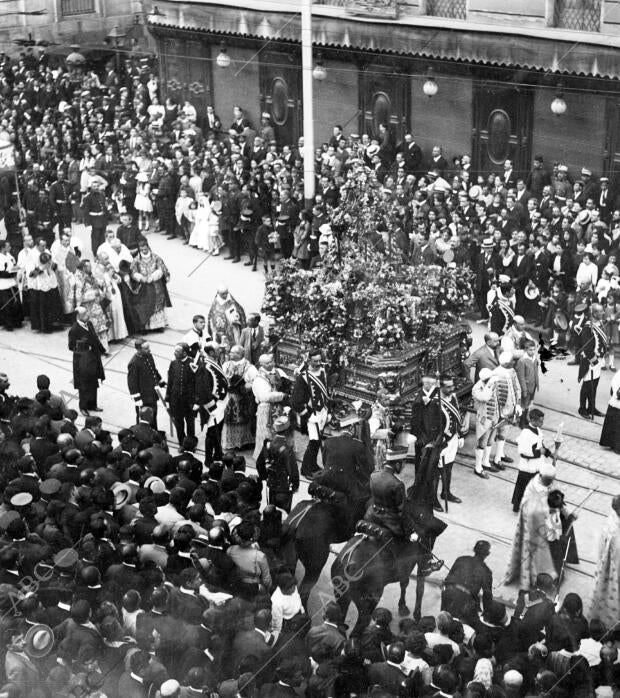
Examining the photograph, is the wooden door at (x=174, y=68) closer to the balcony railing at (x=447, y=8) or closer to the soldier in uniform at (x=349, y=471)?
the balcony railing at (x=447, y=8)

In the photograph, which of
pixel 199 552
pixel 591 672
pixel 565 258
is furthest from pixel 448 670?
pixel 565 258

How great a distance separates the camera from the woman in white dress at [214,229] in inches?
926

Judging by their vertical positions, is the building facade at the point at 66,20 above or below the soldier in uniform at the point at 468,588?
above

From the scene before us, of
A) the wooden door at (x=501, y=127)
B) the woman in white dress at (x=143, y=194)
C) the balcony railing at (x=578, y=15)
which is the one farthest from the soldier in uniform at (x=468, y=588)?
the woman in white dress at (x=143, y=194)

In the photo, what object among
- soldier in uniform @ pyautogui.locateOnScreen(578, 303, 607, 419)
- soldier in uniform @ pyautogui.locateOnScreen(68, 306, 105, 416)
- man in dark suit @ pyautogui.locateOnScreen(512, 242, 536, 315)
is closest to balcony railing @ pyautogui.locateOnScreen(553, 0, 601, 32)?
man in dark suit @ pyautogui.locateOnScreen(512, 242, 536, 315)

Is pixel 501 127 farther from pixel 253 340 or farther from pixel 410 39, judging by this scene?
pixel 253 340

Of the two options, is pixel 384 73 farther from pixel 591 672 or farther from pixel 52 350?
pixel 591 672

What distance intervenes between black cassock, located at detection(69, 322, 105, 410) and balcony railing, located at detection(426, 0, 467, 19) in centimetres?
1135

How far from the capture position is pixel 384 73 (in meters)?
26.5

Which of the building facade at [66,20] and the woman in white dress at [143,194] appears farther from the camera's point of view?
the building facade at [66,20]

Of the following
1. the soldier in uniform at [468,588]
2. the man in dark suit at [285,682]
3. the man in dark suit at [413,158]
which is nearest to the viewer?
the man in dark suit at [285,682]

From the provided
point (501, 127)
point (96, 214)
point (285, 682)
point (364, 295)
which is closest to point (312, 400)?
point (364, 295)

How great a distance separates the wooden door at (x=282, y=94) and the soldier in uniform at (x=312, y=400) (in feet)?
45.9

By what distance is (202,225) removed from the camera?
23.9 meters
